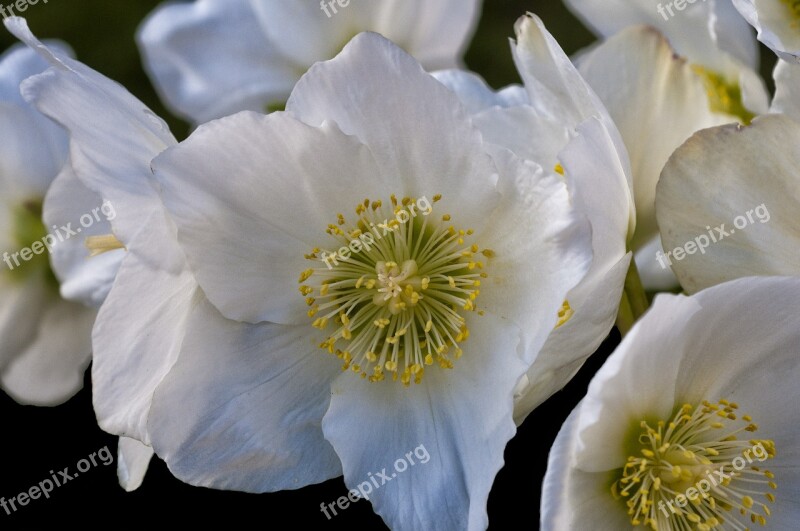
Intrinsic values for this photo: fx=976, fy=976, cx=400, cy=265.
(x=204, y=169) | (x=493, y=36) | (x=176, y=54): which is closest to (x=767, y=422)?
(x=204, y=169)

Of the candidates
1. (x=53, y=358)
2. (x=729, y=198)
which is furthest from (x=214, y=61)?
(x=729, y=198)

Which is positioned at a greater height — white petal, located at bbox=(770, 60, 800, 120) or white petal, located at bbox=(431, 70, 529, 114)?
white petal, located at bbox=(770, 60, 800, 120)

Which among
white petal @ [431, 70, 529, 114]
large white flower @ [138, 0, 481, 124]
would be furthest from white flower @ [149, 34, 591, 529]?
large white flower @ [138, 0, 481, 124]

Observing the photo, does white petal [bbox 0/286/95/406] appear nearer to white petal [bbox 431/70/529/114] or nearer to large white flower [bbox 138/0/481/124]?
large white flower [bbox 138/0/481/124]

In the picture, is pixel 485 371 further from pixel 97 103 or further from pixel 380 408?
pixel 97 103

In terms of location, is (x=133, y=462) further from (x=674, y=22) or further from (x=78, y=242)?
(x=674, y=22)

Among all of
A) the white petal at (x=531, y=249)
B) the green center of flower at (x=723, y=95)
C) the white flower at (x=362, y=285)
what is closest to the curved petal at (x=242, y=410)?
the white flower at (x=362, y=285)
